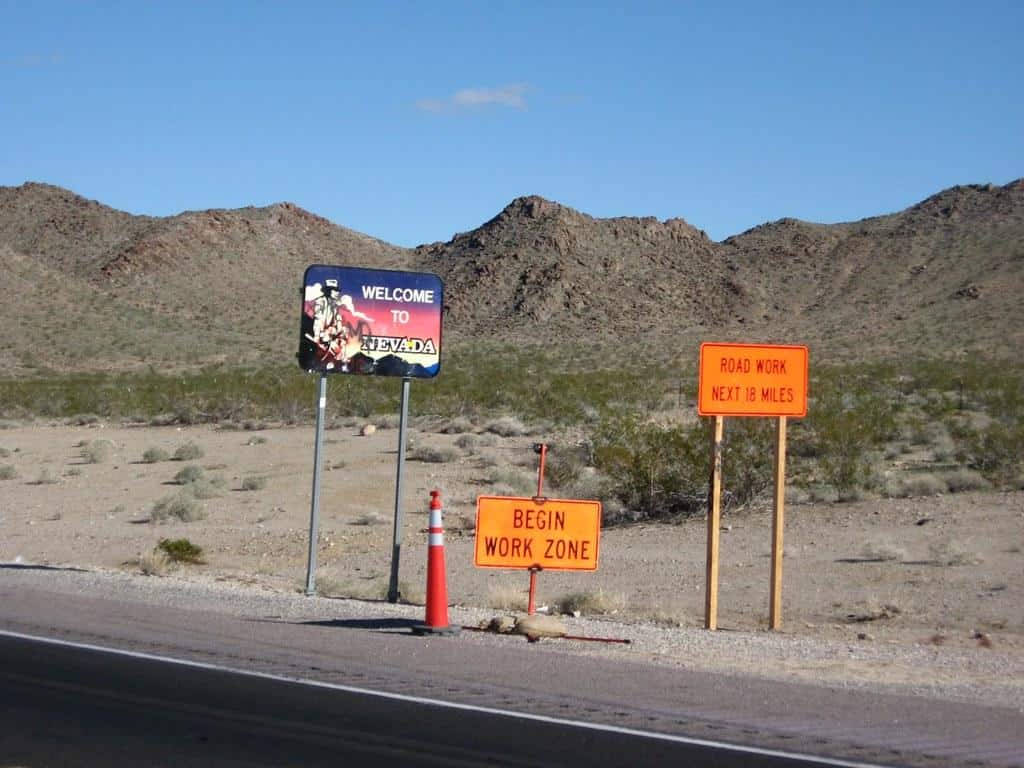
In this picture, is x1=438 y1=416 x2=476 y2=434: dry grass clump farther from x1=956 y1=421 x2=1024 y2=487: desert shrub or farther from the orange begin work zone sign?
the orange begin work zone sign

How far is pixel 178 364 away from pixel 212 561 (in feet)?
189

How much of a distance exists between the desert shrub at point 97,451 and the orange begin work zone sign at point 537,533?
23.9 metres

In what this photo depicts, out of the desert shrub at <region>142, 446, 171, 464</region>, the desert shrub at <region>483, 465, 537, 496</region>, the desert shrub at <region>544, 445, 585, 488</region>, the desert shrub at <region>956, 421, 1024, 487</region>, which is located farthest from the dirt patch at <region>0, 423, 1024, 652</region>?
the desert shrub at <region>956, 421, 1024, 487</region>

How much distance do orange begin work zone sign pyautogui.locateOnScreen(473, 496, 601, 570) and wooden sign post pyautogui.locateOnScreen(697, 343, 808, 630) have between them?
1289mm

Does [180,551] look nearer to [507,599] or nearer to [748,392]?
[507,599]

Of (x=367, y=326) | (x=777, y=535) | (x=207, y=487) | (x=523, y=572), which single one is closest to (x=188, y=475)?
(x=207, y=487)

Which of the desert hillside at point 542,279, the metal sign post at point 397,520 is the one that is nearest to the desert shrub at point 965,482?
the metal sign post at point 397,520

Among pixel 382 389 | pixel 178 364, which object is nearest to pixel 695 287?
pixel 178 364

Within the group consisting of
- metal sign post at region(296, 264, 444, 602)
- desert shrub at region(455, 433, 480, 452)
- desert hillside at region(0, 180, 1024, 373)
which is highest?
desert hillside at region(0, 180, 1024, 373)

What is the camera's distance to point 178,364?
7706 cm

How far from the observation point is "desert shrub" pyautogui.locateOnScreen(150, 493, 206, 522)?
26.0 metres

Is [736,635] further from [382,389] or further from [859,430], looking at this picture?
[382,389]

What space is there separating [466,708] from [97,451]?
94.2 ft

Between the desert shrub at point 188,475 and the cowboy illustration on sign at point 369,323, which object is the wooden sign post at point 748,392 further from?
the desert shrub at point 188,475
